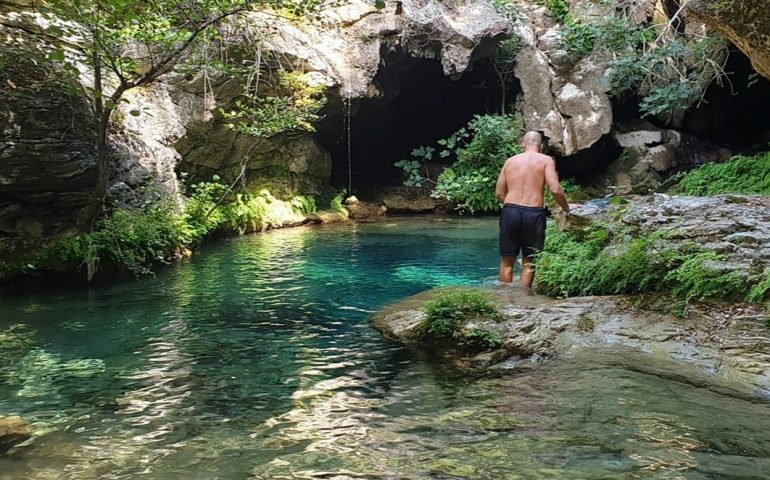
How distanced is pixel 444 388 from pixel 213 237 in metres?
11.8

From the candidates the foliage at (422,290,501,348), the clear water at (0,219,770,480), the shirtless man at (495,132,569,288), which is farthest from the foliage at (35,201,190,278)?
the shirtless man at (495,132,569,288)

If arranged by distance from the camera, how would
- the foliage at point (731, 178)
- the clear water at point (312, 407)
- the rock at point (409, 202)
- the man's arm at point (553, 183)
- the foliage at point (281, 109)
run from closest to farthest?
the clear water at point (312, 407), the man's arm at point (553, 183), the foliage at point (731, 178), the foliage at point (281, 109), the rock at point (409, 202)

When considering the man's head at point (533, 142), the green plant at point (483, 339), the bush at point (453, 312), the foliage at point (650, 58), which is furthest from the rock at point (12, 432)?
the foliage at point (650, 58)

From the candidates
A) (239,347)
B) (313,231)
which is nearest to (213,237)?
(313,231)

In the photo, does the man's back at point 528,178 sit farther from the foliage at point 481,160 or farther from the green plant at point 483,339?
the foliage at point 481,160

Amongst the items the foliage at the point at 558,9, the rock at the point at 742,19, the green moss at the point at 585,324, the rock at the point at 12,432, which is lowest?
the rock at the point at 12,432

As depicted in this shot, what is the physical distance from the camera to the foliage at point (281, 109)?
14508 millimetres

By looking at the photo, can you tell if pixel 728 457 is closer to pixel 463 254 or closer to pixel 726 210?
pixel 726 210

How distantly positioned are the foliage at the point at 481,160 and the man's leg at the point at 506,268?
1152 cm

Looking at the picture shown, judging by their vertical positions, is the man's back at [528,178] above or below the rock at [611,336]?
above

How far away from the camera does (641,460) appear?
331 centimetres

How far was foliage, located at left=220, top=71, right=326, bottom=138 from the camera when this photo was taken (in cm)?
1451

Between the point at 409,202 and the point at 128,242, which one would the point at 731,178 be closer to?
the point at 409,202

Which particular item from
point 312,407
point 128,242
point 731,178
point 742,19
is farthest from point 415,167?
point 312,407
